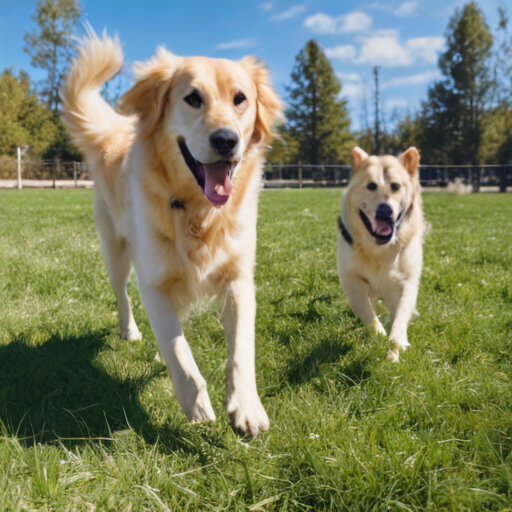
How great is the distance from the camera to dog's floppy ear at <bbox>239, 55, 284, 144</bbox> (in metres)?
3.00

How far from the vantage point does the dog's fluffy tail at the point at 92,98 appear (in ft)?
12.2

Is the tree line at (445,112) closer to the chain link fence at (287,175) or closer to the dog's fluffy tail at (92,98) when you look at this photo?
the chain link fence at (287,175)

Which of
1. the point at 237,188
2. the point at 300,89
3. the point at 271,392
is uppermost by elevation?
the point at 300,89

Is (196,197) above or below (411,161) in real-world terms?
below

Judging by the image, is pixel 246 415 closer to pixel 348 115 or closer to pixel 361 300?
pixel 361 300

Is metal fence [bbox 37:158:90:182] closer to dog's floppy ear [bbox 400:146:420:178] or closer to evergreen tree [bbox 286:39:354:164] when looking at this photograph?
evergreen tree [bbox 286:39:354:164]

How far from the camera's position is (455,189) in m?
29.5

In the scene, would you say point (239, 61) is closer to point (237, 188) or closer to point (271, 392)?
point (237, 188)

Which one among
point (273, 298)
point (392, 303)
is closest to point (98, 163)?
point (273, 298)

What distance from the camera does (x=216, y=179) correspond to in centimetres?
253

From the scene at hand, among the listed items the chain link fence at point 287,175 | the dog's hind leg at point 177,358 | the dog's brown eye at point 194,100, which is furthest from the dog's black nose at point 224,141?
the chain link fence at point 287,175

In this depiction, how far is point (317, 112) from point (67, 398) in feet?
151

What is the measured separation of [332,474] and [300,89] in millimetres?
46507

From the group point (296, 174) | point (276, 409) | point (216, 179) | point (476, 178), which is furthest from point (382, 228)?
point (476, 178)
